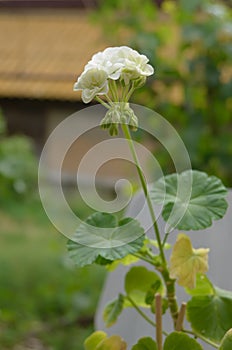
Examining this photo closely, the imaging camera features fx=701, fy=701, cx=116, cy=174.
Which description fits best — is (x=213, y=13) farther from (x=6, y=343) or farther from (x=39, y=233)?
(x=39, y=233)

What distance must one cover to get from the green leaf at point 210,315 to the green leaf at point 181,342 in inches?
1.4

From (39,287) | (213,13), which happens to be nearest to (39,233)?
(39,287)

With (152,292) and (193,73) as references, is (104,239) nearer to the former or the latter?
(152,292)

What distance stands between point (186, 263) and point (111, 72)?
12 cm

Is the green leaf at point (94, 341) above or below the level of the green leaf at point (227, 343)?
above

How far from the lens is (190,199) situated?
0.42 meters

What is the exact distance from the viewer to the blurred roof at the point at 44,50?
2.62 metres

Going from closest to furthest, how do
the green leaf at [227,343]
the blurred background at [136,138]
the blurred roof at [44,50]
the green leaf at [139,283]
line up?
the green leaf at [227,343], the green leaf at [139,283], the blurred background at [136,138], the blurred roof at [44,50]

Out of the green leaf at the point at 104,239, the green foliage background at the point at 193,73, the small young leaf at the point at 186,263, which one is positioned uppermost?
the green foliage background at the point at 193,73

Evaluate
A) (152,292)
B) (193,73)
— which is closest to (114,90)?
(152,292)

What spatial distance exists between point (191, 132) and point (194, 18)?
263 millimetres

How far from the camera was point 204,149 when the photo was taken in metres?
1.56

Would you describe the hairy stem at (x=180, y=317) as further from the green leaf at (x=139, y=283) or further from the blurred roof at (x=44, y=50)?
the blurred roof at (x=44, y=50)

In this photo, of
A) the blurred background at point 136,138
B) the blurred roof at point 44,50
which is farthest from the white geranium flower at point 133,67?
the blurred roof at point 44,50
